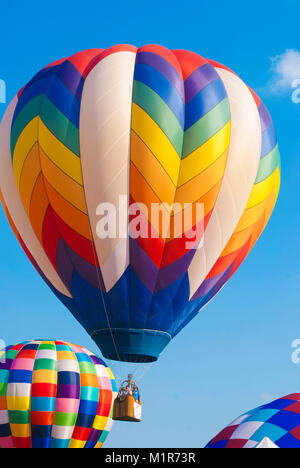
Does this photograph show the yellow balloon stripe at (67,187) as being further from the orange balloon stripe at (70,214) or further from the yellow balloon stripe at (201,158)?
the yellow balloon stripe at (201,158)

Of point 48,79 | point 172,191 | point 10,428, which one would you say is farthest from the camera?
point 10,428

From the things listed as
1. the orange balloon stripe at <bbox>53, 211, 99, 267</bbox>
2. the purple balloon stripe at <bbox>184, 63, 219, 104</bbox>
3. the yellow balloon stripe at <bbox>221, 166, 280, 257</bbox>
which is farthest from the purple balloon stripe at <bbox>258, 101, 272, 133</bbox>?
the orange balloon stripe at <bbox>53, 211, 99, 267</bbox>

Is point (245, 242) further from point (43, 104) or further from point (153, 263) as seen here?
point (43, 104)

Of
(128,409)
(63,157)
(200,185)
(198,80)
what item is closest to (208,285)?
(200,185)

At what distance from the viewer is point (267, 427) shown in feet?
53.3

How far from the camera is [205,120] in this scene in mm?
18891

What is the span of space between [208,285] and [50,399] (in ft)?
21.8

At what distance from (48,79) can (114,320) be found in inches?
209

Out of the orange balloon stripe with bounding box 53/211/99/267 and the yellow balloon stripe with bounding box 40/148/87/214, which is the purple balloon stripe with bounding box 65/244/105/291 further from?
the yellow balloon stripe with bounding box 40/148/87/214

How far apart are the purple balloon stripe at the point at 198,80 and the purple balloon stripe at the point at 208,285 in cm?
375

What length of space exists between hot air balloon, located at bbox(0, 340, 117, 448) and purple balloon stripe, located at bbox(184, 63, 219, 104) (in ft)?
29.9

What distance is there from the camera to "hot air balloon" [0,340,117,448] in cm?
2428

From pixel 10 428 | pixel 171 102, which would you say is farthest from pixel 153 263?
pixel 10 428

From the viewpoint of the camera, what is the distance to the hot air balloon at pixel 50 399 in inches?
956
